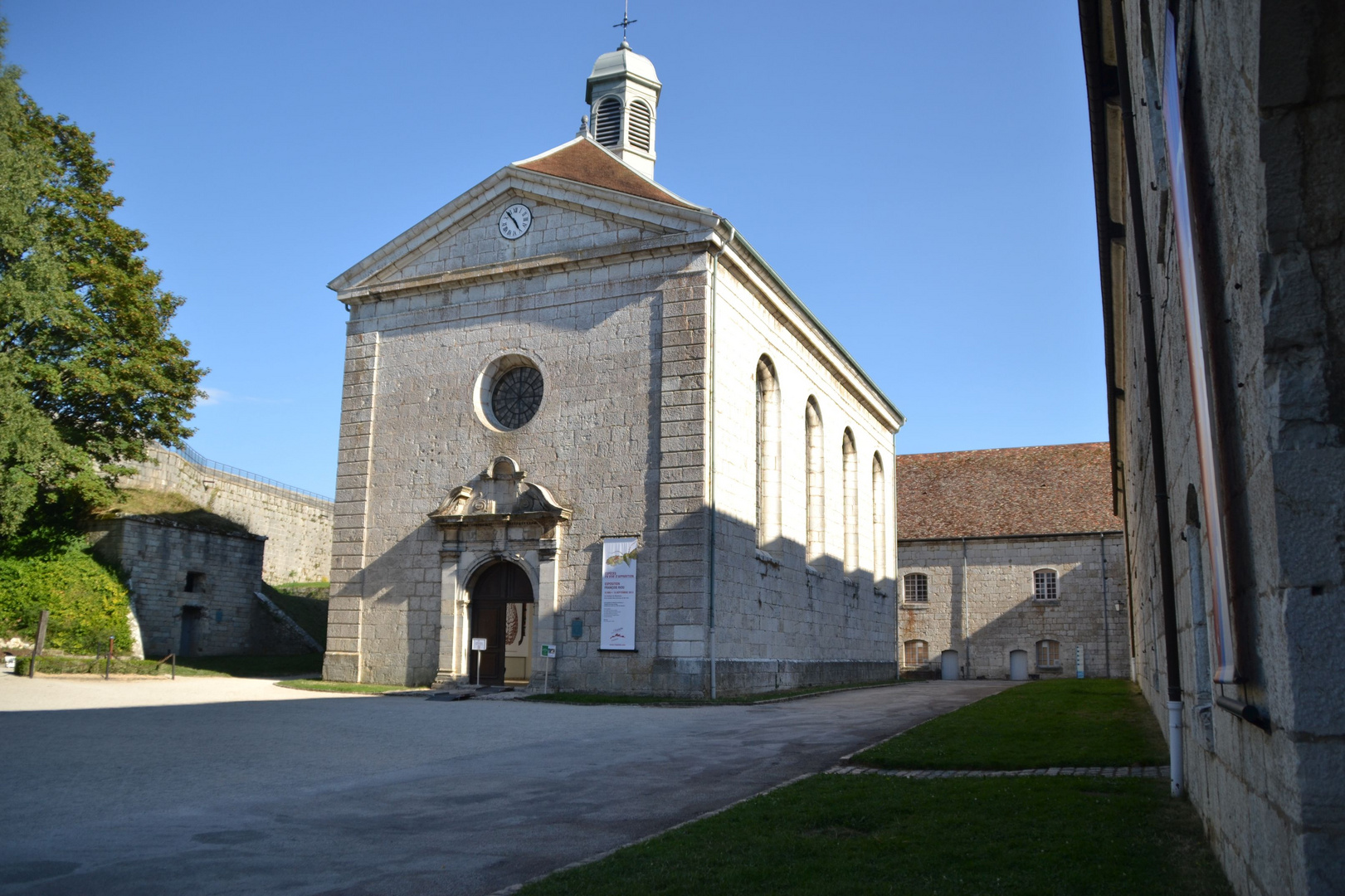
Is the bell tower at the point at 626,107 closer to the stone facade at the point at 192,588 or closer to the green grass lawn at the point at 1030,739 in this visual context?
the stone facade at the point at 192,588

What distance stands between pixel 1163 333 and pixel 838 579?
24.5 meters

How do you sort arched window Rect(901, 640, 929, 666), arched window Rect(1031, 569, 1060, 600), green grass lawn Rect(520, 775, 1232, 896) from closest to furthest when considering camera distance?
1. green grass lawn Rect(520, 775, 1232, 896)
2. arched window Rect(1031, 569, 1060, 600)
3. arched window Rect(901, 640, 929, 666)

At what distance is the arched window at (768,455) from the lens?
84.7 feet

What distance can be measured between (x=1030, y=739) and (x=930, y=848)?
6.34m

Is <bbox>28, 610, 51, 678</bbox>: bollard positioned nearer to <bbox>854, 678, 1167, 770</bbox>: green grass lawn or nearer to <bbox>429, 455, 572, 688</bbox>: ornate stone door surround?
<bbox>429, 455, 572, 688</bbox>: ornate stone door surround

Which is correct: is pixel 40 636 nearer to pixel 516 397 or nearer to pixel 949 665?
pixel 516 397

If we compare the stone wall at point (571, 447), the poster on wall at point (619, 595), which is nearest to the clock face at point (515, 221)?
the stone wall at point (571, 447)

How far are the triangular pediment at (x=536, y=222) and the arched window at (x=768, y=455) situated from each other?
5.16 meters

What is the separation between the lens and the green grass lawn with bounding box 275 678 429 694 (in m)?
21.2

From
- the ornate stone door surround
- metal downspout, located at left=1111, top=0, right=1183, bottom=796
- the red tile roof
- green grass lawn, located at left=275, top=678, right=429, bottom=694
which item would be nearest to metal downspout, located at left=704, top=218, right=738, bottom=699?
the red tile roof

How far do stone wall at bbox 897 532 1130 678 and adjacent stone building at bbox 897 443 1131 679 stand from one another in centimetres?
4

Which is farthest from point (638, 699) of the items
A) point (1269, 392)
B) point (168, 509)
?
point (168, 509)

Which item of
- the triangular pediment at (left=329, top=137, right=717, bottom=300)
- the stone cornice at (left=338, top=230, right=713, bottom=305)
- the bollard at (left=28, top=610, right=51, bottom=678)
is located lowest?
the bollard at (left=28, top=610, right=51, bottom=678)

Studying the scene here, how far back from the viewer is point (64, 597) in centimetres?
2608
